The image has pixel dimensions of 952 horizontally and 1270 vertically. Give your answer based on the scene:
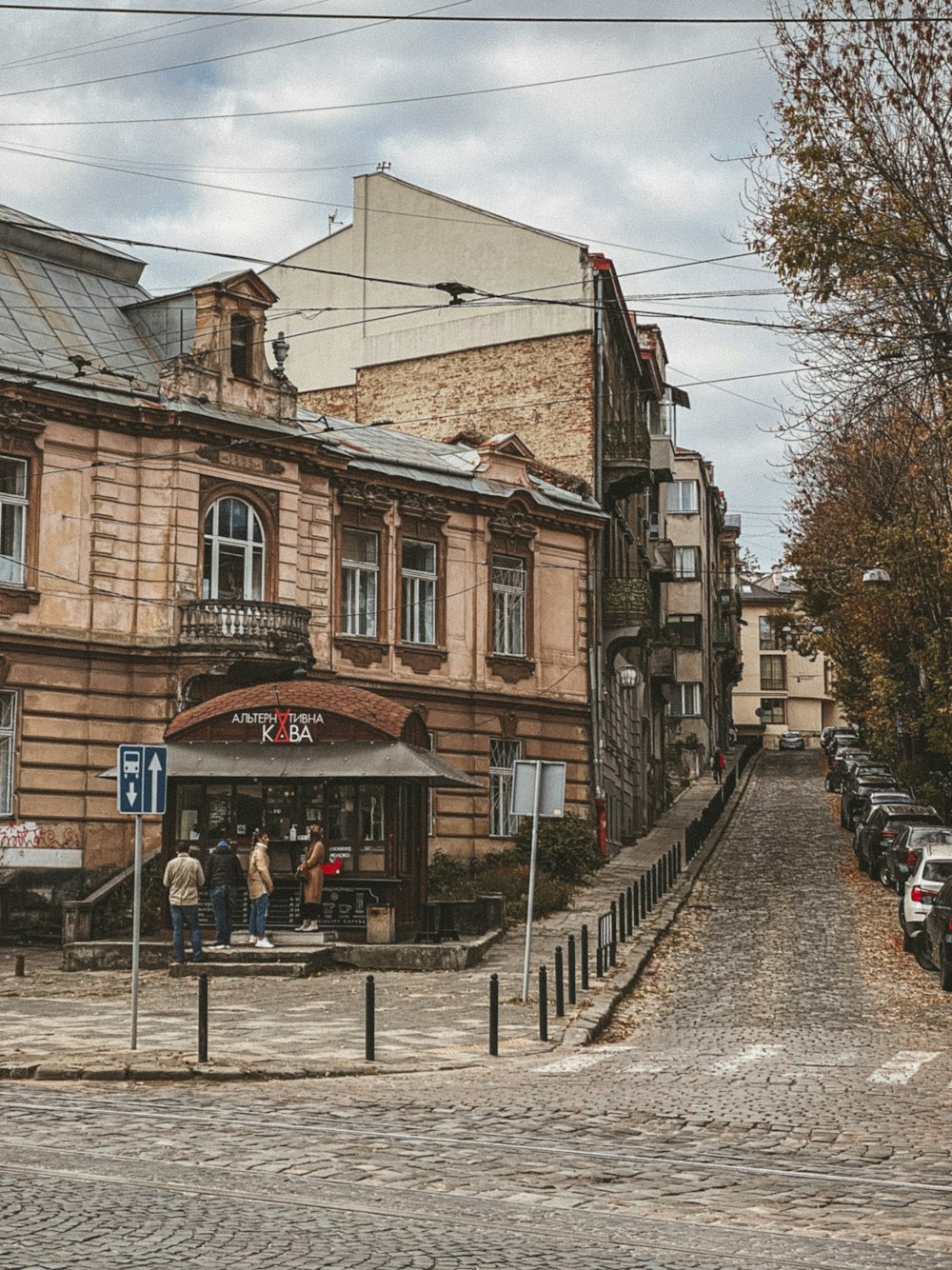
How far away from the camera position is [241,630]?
29828mm

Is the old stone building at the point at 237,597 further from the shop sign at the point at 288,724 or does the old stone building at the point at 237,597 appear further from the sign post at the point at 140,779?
the sign post at the point at 140,779

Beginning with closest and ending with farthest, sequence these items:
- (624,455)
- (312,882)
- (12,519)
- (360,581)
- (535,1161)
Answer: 1. (535,1161)
2. (312,882)
3. (12,519)
4. (360,581)
5. (624,455)

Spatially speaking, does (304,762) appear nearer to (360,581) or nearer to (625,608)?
(360,581)

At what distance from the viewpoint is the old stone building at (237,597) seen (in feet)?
86.7

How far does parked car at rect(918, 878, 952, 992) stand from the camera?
69.2 feet

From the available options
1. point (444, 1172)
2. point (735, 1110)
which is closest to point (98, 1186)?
point (444, 1172)

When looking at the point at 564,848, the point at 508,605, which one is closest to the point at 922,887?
the point at 564,848

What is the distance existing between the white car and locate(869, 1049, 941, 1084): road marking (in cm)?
783

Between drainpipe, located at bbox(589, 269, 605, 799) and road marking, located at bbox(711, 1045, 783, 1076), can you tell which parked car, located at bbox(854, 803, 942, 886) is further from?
road marking, located at bbox(711, 1045, 783, 1076)

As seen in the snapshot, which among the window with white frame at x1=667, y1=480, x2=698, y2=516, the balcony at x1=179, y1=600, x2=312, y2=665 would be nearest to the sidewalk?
the balcony at x1=179, y1=600, x2=312, y2=665

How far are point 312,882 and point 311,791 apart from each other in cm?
169

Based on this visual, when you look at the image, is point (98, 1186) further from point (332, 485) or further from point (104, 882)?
point (332, 485)

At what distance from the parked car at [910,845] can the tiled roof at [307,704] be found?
353 inches

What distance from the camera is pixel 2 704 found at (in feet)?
91.8
